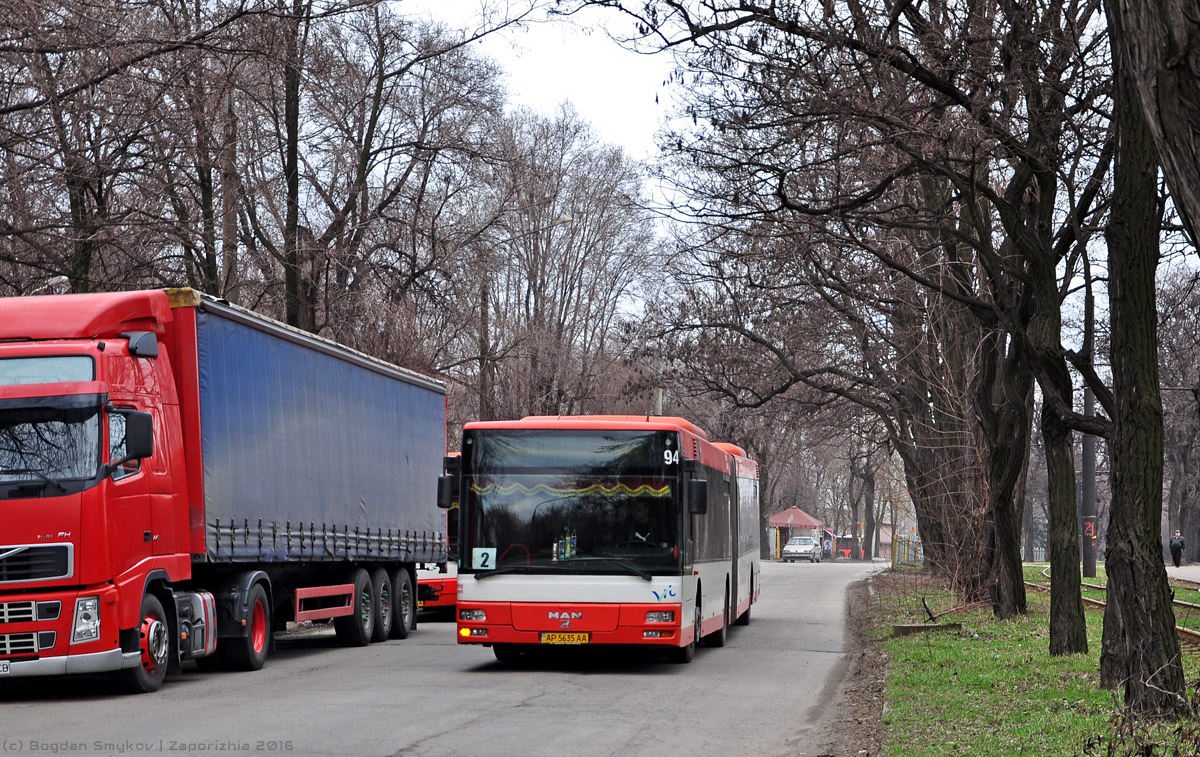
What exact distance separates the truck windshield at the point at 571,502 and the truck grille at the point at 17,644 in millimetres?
4818

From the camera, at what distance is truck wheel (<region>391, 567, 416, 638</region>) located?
2200cm

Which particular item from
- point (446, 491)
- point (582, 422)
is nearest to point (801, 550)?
point (582, 422)

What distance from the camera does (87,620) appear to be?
12867 mm

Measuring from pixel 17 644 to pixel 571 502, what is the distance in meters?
6.05

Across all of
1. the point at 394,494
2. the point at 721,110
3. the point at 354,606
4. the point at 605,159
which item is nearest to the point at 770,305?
the point at 394,494

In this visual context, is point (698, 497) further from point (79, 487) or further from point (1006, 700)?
point (79, 487)

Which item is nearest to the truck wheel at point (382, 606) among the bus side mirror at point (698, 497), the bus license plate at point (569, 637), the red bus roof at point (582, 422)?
the red bus roof at point (582, 422)

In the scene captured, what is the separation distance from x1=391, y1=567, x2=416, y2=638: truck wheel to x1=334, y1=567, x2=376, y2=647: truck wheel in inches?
55.8

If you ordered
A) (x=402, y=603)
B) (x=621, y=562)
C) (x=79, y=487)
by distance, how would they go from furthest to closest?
1. (x=402, y=603)
2. (x=621, y=562)
3. (x=79, y=487)

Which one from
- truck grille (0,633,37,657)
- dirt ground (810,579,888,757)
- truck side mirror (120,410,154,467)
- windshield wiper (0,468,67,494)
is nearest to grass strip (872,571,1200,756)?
dirt ground (810,579,888,757)

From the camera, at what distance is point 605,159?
5203 centimetres

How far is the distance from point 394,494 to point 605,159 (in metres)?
32.4

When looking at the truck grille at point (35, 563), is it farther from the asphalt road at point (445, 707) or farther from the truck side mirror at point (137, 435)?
the asphalt road at point (445, 707)

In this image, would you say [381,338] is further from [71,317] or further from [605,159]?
[605,159]
